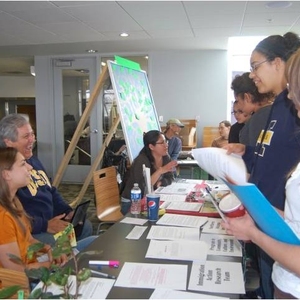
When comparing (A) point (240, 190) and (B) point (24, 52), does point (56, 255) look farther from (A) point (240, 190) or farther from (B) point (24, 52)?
(B) point (24, 52)

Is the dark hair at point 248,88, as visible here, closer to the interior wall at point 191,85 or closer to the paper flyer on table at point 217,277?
the paper flyer on table at point 217,277

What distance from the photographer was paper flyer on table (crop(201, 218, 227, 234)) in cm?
165

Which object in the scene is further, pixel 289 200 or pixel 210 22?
pixel 210 22

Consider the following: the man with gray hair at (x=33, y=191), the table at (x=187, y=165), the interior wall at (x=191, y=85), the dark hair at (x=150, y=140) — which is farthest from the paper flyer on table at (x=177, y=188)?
the interior wall at (x=191, y=85)

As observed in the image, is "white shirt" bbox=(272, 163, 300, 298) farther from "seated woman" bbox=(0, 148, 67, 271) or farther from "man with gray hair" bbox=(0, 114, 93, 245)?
"man with gray hair" bbox=(0, 114, 93, 245)

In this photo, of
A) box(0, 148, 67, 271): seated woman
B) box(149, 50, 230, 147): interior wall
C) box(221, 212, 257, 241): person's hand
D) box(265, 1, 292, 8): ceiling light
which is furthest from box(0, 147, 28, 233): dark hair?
box(149, 50, 230, 147): interior wall

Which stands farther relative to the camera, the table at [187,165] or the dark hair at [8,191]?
the table at [187,165]

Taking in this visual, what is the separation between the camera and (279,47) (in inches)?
62.7

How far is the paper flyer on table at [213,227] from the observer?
1.65 m

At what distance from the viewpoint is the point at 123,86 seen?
3.64 metres

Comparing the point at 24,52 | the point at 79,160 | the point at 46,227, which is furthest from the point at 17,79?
the point at 46,227

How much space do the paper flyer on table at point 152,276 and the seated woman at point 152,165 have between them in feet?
4.80

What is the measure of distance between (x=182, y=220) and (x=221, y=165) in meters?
0.73

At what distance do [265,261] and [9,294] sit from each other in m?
1.06
